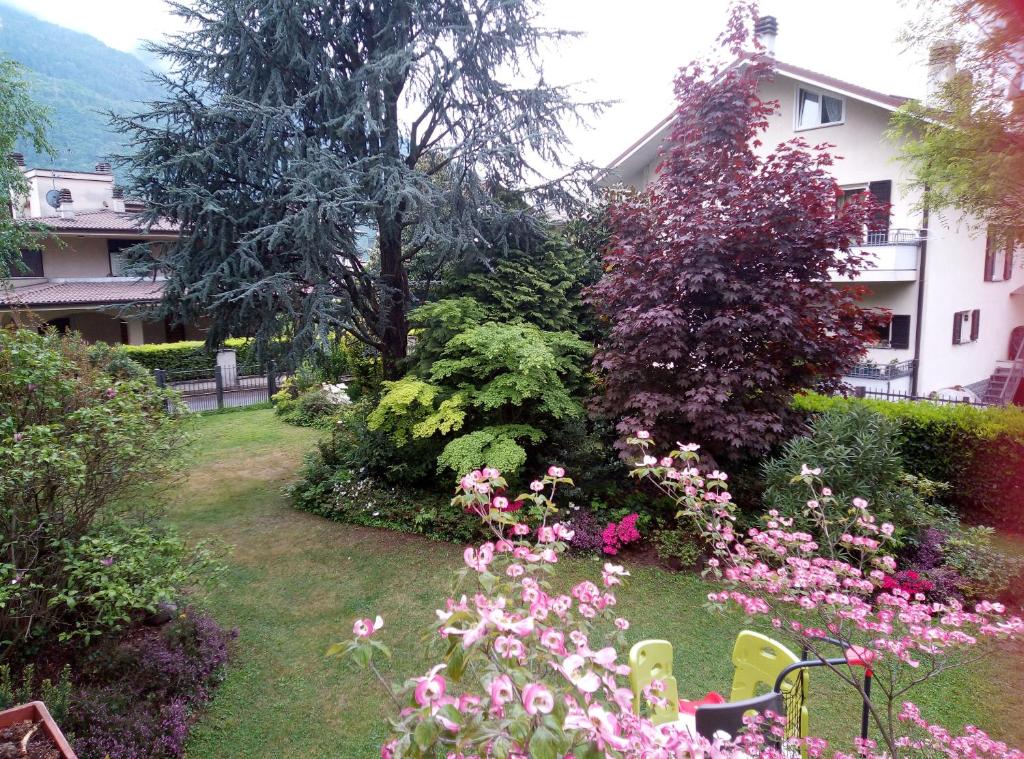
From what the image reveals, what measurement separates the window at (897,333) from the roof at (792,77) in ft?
15.4

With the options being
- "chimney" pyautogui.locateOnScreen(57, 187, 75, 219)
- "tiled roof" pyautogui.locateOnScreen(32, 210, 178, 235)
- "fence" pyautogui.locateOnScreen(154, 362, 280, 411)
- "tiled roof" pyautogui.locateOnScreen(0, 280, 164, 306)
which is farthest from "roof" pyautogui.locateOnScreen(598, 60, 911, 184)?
"chimney" pyautogui.locateOnScreen(57, 187, 75, 219)

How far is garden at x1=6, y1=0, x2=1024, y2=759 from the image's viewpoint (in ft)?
8.51

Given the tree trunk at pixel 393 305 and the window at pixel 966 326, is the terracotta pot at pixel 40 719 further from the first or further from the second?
the window at pixel 966 326

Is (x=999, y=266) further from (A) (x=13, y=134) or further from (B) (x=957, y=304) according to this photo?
(A) (x=13, y=134)

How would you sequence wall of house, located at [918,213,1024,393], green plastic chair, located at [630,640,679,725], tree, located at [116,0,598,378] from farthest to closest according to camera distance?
1. wall of house, located at [918,213,1024,393]
2. tree, located at [116,0,598,378]
3. green plastic chair, located at [630,640,679,725]

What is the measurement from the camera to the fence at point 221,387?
50.8 ft

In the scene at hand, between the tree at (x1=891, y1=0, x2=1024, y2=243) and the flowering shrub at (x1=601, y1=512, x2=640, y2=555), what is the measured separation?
492cm

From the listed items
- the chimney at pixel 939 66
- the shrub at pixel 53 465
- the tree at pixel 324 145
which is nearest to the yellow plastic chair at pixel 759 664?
the shrub at pixel 53 465

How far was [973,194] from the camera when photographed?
7.45 m

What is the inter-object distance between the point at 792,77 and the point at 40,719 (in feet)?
52.8

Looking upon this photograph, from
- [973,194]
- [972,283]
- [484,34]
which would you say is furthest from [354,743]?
[972,283]

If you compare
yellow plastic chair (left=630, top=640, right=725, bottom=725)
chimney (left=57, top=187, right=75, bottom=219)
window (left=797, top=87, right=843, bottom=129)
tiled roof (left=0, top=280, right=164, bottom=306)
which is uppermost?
window (left=797, top=87, right=843, bottom=129)

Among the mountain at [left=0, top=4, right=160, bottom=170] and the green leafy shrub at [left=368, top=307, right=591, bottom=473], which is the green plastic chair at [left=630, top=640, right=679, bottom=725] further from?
the mountain at [left=0, top=4, right=160, bottom=170]

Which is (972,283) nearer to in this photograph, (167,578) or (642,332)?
(642,332)
